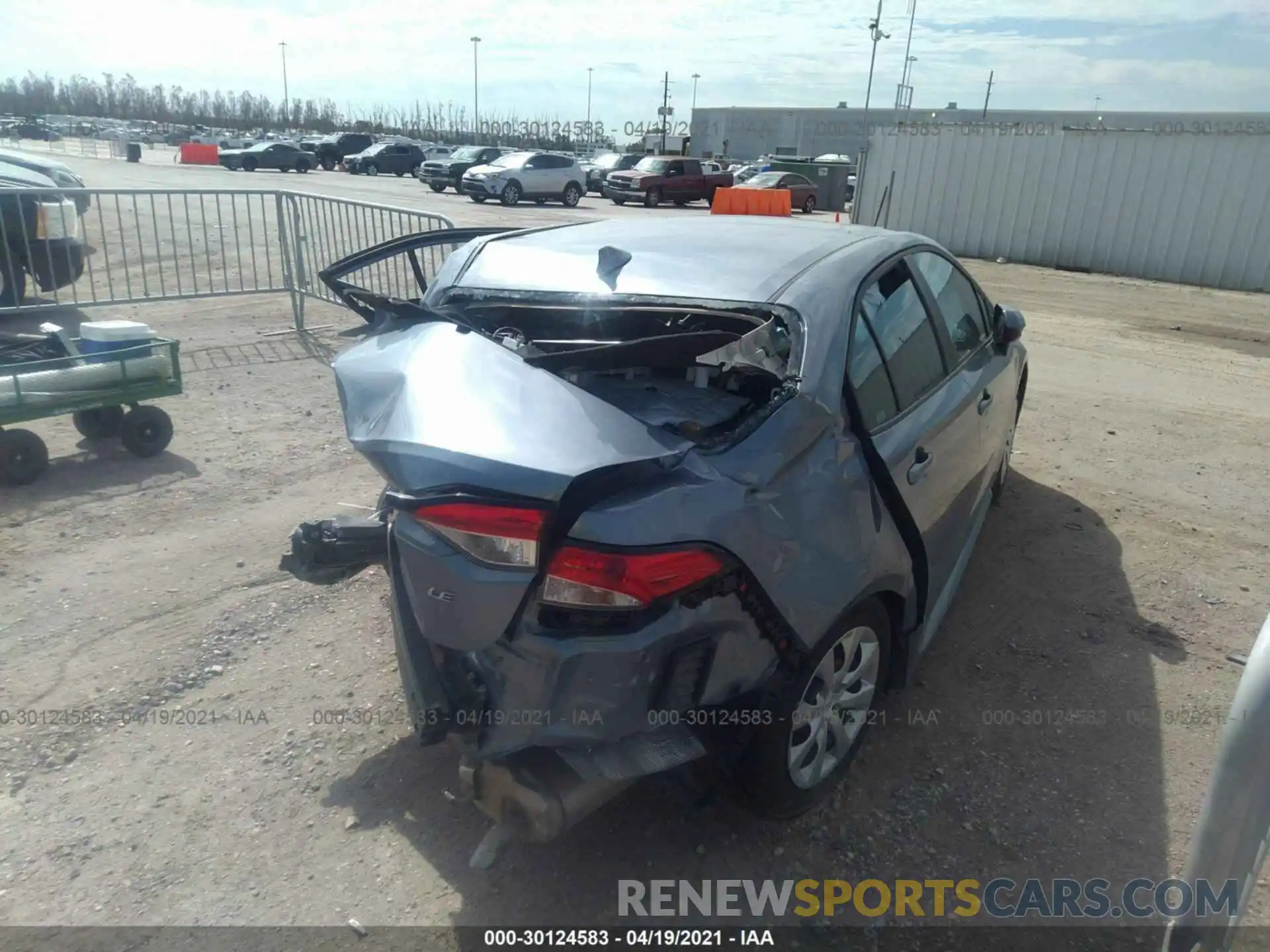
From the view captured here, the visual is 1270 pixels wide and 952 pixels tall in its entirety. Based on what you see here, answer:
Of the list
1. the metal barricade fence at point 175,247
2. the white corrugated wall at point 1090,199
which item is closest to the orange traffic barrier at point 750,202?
the white corrugated wall at point 1090,199

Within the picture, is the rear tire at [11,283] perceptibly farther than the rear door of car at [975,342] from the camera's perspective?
Yes

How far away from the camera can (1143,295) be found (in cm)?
1462

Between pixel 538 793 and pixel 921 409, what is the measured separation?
1.97 metres

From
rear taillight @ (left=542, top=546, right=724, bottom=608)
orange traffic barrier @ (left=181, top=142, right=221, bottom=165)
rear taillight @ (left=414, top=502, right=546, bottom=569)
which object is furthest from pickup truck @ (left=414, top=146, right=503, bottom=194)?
rear taillight @ (left=542, top=546, right=724, bottom=608)

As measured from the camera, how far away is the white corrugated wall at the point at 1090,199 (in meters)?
15.5

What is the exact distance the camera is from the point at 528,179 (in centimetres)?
2883

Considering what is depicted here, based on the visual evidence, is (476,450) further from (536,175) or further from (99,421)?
(536,175)

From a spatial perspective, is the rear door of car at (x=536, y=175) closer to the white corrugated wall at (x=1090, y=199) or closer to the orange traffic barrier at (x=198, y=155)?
the white corrugated wall at (x=1090, y=199)

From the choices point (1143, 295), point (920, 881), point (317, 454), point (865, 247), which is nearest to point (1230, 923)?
point (920, 881)

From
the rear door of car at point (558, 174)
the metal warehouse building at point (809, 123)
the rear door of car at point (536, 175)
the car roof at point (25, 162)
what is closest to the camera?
the car roof at point (25, 162)

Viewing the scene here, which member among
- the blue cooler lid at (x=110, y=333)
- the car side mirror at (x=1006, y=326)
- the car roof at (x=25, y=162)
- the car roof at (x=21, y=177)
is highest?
the car roof at (x=25, y=162)

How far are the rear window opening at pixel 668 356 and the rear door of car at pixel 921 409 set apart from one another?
0.34m

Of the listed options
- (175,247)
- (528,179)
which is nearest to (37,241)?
(175,247)

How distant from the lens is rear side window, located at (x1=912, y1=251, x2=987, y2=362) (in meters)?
3.84
